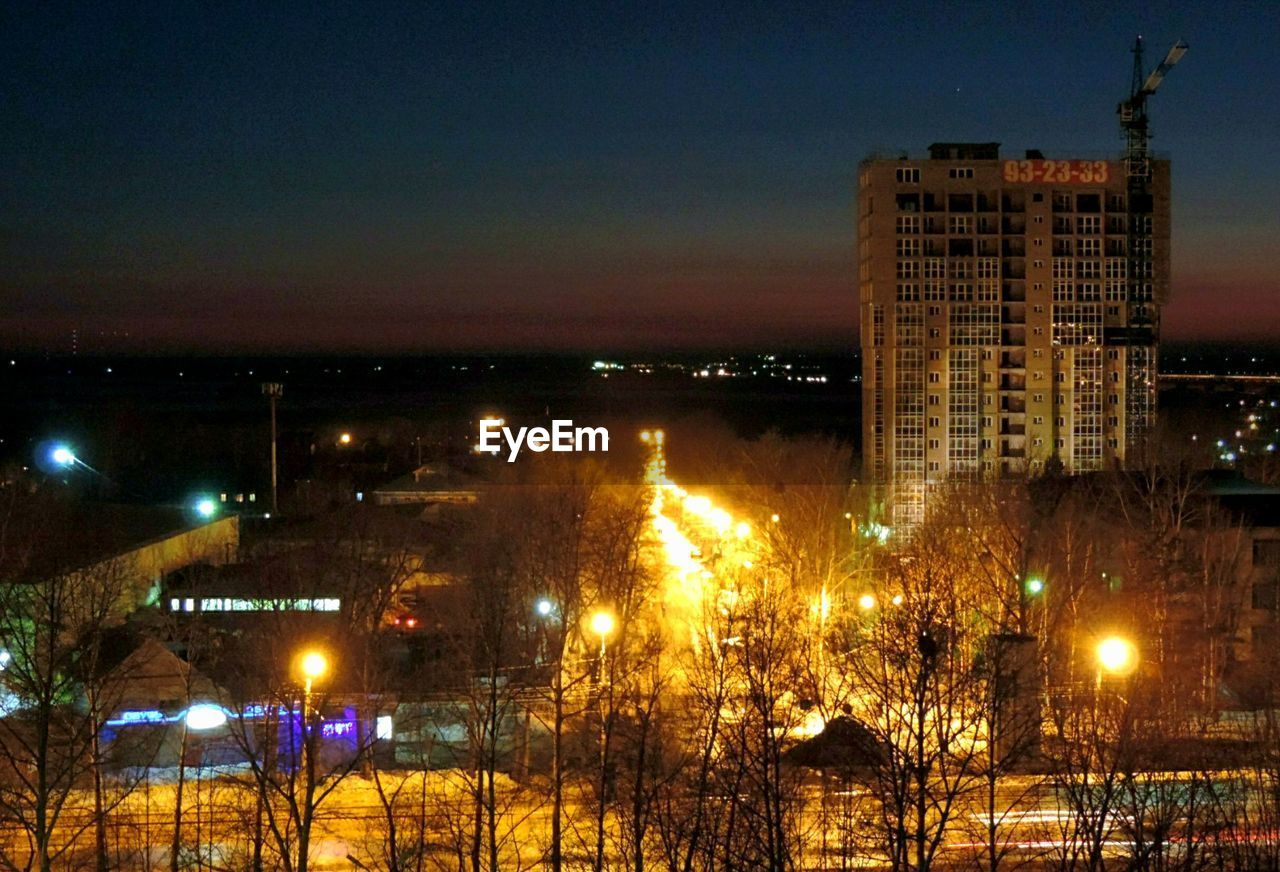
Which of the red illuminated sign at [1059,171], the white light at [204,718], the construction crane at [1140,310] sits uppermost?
the red illuminated sign at [1059,171]

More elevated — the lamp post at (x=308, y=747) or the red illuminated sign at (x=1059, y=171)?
the red illuminated sign at (x=1059, y=171)

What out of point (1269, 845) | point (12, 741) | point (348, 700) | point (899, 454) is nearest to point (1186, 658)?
point (1269, 845)

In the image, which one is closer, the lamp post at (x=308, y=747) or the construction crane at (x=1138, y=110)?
the lamp post at (x=308, y=747)

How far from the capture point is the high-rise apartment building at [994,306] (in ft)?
99.9

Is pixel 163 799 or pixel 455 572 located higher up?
pixel 455 572

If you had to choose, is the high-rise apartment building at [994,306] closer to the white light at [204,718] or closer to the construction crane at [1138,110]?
the construction crane at [1138,110]

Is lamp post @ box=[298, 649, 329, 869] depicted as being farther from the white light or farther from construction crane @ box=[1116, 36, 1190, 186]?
construction crane @ box=[1116, 36, 1190, 186]

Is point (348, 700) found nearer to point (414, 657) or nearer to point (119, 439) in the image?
point (414, 657)

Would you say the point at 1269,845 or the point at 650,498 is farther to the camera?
the point at 650,498

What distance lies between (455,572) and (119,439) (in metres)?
30.2

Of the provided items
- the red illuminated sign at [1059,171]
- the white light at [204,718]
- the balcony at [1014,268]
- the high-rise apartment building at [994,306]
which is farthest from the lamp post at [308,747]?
the red illuminated sign at [1059,171]

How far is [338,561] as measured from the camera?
1482cm

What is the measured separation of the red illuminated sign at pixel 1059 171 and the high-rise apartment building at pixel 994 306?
0.03 meters

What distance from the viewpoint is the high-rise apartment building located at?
99.9 ft
